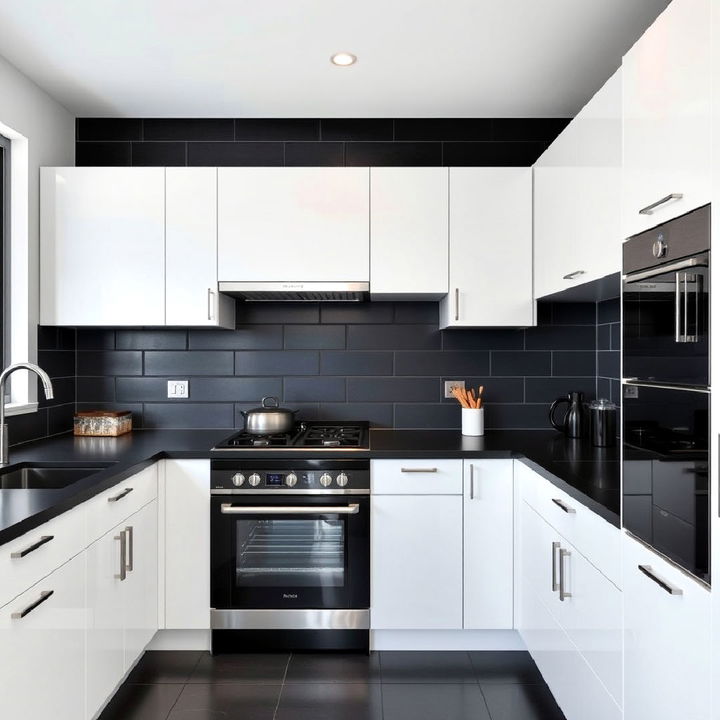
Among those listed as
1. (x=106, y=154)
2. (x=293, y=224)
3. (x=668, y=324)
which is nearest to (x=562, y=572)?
(x=668, y=324)

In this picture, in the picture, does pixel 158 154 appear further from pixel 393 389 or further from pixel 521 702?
pixel 521 702

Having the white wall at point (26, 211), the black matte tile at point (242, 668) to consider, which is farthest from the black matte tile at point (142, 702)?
the white wall at point (26, 211)

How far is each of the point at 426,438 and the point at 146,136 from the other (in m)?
2.09

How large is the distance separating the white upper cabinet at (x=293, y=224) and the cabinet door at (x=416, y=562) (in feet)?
3.48

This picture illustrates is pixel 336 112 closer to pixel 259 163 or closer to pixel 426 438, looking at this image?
pixel 259 163

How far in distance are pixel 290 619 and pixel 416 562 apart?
59cm

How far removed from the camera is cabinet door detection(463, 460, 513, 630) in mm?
2721

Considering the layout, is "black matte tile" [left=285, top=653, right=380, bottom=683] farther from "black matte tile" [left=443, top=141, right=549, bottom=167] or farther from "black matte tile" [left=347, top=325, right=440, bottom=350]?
"black matte tile" [left=443, top=141, right=549, bottom=167]

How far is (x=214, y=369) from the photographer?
11.0 feet

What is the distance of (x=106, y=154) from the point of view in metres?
3.30

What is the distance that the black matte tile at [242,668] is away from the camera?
2.56m

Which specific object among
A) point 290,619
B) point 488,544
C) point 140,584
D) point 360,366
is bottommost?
point 290,619

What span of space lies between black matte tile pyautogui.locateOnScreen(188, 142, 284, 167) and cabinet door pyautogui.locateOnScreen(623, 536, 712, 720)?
2513 mm

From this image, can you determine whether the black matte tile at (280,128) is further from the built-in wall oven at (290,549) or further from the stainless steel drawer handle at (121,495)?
the stainless steel drawer handle at (121,495)
